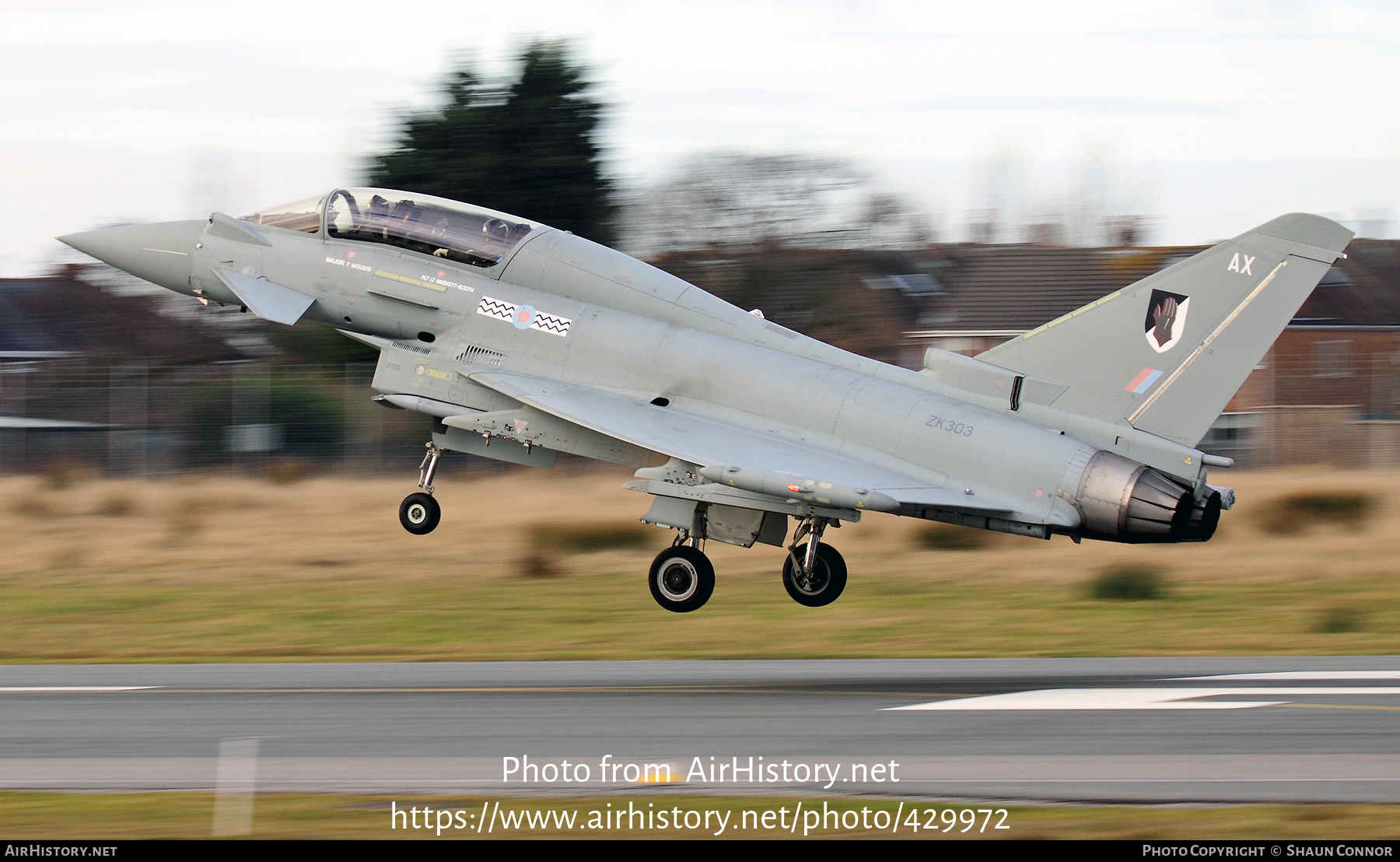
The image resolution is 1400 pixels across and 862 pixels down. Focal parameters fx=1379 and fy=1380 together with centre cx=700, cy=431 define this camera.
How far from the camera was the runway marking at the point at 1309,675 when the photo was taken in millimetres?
13547

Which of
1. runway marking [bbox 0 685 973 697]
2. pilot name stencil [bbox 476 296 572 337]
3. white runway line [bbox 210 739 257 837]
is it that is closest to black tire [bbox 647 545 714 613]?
runway marking [bbox 0 685 973 697]

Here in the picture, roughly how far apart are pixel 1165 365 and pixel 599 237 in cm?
2578

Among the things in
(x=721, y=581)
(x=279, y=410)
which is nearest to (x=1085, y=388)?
(x=721, y=581)

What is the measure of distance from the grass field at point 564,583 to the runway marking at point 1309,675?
6.06ft

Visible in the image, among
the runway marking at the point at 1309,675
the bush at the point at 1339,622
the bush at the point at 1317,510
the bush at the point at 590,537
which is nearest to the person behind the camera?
the runway marking at the point at 1309,675

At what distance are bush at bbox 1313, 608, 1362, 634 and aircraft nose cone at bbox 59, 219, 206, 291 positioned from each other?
47.9 ft

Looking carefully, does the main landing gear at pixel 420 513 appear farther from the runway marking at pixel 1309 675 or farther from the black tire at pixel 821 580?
the runway marking at pixel 1309 675

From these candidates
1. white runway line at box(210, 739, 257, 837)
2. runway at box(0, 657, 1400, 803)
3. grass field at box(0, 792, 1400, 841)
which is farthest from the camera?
runway at box(0, 657, 1400, 803)

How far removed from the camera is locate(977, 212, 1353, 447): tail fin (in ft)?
45.1

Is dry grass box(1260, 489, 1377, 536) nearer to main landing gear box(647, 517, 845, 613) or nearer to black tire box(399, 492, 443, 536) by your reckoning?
main landing gear box(647, 517, 845, 613)

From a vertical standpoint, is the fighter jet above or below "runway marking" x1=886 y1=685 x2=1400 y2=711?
above

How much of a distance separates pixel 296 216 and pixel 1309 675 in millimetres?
12238

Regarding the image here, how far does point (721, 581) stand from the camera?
21.3 meters

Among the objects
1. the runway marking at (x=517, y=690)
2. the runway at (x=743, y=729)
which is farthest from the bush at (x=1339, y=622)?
the runway marking at (x=517, y=690)
